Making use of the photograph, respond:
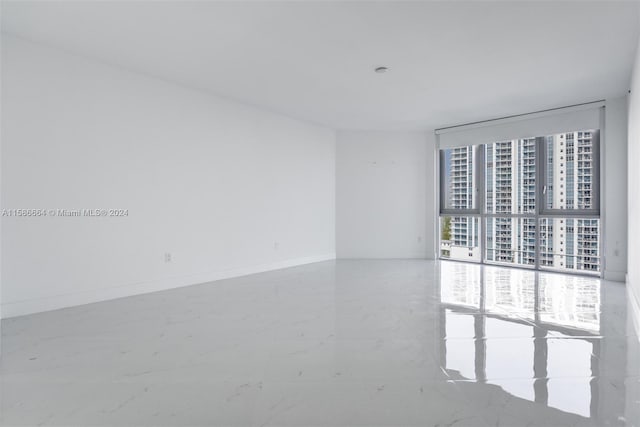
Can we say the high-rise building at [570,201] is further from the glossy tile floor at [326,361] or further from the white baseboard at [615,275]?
the glossy tile floor at [326,361]

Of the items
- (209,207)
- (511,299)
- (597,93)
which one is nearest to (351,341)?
(511,299)

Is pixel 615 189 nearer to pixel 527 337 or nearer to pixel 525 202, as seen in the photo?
pixel 525 202

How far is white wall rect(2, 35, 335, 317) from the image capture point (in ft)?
11.7

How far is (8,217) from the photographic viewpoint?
3.46m

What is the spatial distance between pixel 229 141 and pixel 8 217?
2852mm

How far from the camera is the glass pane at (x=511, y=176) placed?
643 centimetres

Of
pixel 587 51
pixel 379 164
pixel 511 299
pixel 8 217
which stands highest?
pixel 587 51

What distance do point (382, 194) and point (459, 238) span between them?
5.80 ft

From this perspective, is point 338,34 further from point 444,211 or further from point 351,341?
point 444,211

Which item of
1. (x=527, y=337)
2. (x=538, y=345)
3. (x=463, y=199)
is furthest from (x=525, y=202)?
(x=538, y=345)

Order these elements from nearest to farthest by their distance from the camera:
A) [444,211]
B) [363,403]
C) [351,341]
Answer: [363,403] < [351,341] < [444,211]

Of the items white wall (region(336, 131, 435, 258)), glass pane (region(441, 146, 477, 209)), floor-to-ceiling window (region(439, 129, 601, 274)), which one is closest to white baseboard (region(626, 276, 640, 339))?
floor-to-ceiling window (region(439, 129, 601, 274))

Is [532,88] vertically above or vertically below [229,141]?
above

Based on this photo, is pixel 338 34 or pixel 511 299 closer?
pixel 338 34
